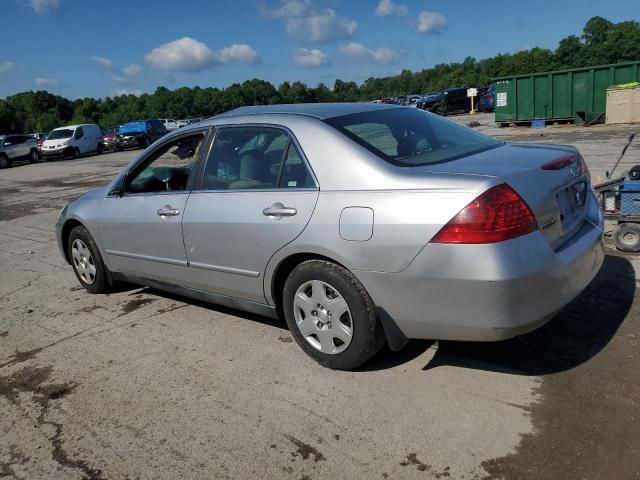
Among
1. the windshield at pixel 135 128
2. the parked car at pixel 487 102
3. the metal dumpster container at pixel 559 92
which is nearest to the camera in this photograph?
the metal dumpster container at pixel 559 92

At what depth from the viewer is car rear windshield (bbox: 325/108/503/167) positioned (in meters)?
3.34

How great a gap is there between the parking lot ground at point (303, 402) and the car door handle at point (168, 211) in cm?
91

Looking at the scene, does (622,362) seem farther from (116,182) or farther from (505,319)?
(116,182)

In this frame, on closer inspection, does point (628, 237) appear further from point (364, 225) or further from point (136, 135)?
point (136, 135)

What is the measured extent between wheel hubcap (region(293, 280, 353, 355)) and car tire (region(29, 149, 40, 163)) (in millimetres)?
30629

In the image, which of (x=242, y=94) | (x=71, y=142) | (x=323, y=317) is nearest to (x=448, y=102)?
(x=71, y=142)

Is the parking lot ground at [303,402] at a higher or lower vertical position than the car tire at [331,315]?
lower

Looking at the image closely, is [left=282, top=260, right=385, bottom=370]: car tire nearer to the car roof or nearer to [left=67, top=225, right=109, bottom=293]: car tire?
the car roof

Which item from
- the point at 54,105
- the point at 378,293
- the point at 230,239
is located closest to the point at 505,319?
the point at 378,293

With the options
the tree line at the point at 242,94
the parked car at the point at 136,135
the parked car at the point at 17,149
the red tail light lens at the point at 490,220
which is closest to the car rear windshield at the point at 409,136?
the red tail light lens at the point at 490,220

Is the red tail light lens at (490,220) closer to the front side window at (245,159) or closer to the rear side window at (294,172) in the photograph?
the rear side window at (294,172)

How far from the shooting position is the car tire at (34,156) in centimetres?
2967

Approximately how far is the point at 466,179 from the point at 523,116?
23193 millimetres

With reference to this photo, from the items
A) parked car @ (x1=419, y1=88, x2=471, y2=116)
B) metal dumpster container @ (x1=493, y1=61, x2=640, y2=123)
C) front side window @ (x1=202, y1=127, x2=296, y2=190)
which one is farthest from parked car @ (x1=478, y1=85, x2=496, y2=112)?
front side window @ (x1=202, y1=127, x2=296, y2=190)
